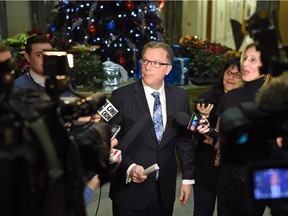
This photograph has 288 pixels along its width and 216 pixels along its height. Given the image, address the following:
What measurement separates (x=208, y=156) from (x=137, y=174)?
30.0 inches

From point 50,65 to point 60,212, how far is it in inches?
16.0

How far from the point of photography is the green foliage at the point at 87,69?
3.66 m

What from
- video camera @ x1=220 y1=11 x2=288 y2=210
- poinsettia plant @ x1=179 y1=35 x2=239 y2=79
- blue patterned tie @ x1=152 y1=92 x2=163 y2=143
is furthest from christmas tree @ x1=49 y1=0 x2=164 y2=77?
video camera @ x1=220 y1=11 x2=288 y2=210

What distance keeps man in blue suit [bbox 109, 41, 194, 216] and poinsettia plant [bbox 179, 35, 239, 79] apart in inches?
85.8

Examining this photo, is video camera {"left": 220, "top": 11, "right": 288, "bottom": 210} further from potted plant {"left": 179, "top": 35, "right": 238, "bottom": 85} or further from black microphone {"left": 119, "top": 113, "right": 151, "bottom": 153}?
potted plant {"left": 179, "top": 35, "right": 238, "bottom": 85}

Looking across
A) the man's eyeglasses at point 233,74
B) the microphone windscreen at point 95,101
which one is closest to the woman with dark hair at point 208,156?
the man's eyeglasses at point 233,74

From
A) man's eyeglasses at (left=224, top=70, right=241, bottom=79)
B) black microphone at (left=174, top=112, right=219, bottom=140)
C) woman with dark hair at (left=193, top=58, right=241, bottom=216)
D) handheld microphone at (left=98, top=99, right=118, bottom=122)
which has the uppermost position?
man's eyeglasses at (left=224, top=70, right=241, bottom=79)

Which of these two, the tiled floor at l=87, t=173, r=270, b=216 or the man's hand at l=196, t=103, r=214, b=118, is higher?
the man's hand at l=196, t=103, r=214, b=118

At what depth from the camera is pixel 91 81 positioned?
3.77m

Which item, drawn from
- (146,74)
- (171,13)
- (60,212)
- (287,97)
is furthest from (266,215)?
(171,13)

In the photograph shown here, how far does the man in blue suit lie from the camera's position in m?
1.92

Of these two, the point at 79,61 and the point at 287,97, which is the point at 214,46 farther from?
the point at 287,97

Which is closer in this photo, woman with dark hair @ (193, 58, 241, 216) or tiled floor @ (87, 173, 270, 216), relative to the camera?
woman with dark hair @ (193, 58, 241, 216)

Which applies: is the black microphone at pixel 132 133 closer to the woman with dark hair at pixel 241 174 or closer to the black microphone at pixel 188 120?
the black microphone at pixel 188 120
